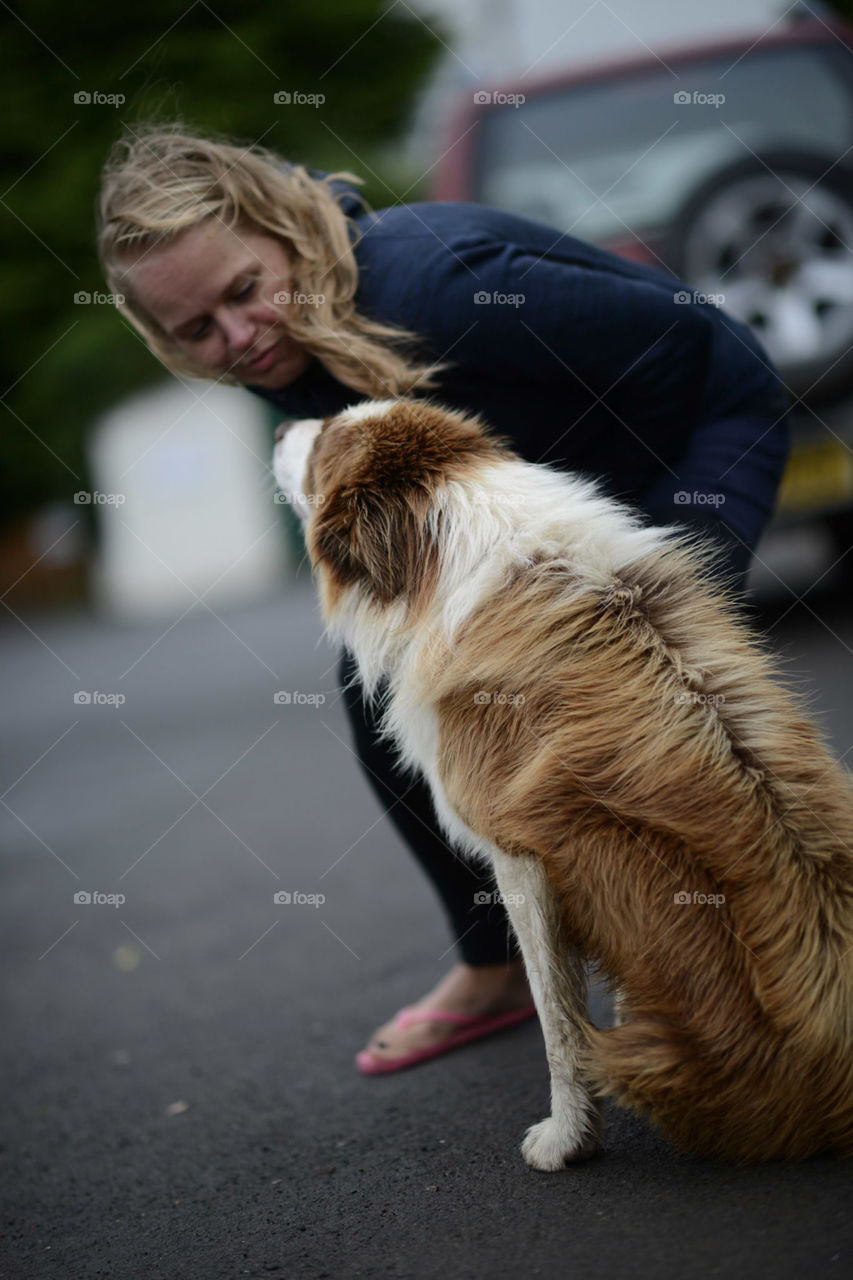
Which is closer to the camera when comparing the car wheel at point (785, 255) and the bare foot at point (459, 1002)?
the bare foot at point (459, 1002)

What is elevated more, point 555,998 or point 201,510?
point 555,998

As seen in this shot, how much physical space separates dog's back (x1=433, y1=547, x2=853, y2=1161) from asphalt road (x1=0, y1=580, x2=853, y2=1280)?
199 mm

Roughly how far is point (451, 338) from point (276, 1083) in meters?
1.96

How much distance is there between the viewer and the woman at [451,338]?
282cm

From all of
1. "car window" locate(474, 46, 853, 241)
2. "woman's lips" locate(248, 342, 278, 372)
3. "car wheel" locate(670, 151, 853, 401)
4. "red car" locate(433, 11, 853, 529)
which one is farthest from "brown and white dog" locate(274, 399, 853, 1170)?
"car window" locate(474, 46, 853, 241)

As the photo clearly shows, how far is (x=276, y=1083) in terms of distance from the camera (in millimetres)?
3086

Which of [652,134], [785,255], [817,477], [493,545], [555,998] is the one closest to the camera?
[555,998]

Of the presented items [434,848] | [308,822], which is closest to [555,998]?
[434,848]

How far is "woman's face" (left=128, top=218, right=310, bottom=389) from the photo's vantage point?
9.60 feet

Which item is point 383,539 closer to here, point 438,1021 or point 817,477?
point 438,1021

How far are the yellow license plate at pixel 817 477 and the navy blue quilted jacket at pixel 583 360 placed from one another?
2684mm

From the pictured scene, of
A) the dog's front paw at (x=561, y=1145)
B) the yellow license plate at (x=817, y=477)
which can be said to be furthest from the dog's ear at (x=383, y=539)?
the yellow license plate at (x=817, y=477)

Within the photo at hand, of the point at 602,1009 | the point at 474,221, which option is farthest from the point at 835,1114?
the point at 474,221

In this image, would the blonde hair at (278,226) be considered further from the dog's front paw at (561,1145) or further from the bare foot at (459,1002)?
the dog's front paw at (561,1145)
